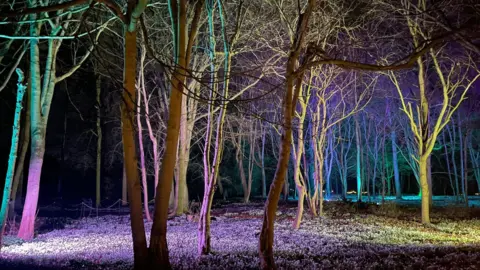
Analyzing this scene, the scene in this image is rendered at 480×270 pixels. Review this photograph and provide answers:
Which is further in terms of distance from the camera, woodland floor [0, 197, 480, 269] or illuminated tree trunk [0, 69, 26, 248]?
illuminated tree trunk [0, 69, 26, 248]

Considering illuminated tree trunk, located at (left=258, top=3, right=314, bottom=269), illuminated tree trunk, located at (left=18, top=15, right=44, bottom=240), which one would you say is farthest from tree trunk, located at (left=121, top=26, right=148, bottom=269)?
illuminated tree trunk, located at (left=18, top=15, right=44, bottom=240)

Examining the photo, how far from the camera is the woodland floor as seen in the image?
27.6 feet

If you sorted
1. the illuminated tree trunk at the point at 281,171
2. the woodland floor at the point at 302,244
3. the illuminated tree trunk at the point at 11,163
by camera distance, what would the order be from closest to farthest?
1. the illuminated tree trunk at the point at 281,171
2. the woodland floor at the point at 302,244
3. the illuminated tree trunk at the point at 11,163

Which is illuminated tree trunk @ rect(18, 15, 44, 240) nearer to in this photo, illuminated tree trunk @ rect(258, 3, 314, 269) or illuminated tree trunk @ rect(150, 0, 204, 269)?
illuminated tree trunk @ rect(150, 0, 204, 269)

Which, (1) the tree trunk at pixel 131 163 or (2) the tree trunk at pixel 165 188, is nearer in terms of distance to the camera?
(1) the tree trunk at pixel 131 163

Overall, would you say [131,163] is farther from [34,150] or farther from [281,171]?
[34,150]

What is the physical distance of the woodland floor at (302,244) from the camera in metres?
8.40

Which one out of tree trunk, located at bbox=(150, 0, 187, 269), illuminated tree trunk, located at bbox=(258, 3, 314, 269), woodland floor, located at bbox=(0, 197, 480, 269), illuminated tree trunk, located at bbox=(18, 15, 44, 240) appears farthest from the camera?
illuminated tree trunk, located at bbox=(18, 15, 44, 240)

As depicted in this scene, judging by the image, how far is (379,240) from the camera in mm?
12797

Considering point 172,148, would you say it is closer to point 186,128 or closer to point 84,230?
point 84,230

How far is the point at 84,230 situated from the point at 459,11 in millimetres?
16298

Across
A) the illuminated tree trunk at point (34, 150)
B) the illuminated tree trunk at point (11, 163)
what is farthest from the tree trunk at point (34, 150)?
the illuminated tree trunk at point (11, 163)

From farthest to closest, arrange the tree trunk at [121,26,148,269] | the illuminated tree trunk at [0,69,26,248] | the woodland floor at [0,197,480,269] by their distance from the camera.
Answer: the illuminated tree trunk at [0,69,26,248], the woodland floor at [0,197,480,269], the tree trunk at [121,26,148,269]

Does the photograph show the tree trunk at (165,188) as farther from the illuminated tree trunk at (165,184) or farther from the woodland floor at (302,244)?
the woodland floor at (302,244)
